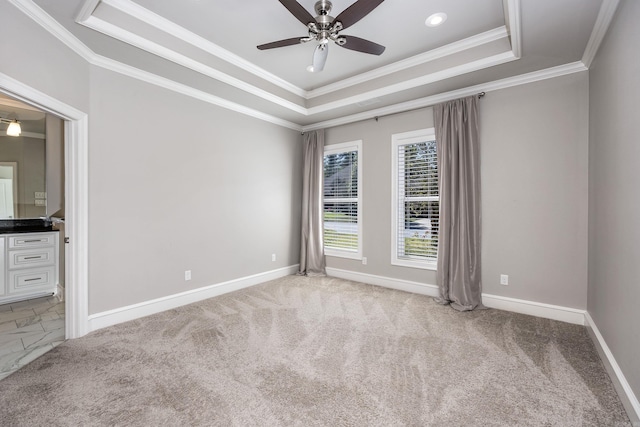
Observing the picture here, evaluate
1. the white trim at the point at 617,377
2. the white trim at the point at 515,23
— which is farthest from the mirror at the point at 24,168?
the white trim at the point at 617,377

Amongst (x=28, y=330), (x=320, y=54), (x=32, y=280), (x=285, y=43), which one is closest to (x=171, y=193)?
(x=28, y=330)

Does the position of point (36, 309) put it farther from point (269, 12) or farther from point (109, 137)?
point (269, 12)

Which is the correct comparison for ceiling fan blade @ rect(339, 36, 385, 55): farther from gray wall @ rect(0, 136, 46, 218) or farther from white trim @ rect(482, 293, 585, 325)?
gray wall @ rect(0, 136, 46, 218)

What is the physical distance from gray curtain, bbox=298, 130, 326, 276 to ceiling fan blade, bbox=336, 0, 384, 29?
8.92 ft

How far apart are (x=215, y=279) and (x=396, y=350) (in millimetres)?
2506

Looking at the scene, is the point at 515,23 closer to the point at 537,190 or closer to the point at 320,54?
the point at 320,54

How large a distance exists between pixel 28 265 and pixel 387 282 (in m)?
4.83

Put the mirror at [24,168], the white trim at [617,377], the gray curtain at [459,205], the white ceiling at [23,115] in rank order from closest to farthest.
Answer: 1. the white trim at [617,377]
2. the gray curtain at [459,205]
3. the white ceiling at [23,115]
4. the mirror at [24,168]

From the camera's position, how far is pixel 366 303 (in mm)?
3545

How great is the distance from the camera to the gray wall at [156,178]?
7.94 feet

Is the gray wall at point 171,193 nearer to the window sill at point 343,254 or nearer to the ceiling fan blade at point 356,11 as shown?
the window sill at point 343,254

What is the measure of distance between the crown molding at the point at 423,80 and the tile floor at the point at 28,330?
4021 mm

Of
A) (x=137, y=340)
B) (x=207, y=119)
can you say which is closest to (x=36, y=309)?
(x=137, y=340)

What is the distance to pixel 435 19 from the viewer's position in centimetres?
265
